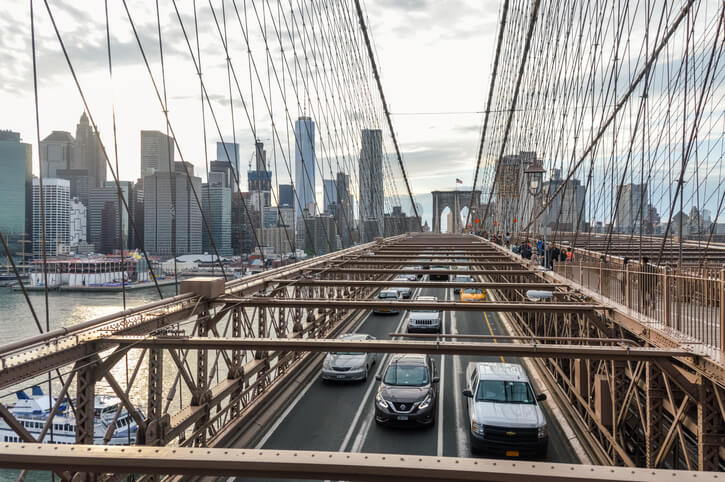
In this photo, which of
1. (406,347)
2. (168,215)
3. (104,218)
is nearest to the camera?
(406,347)

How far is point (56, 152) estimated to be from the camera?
12.6 m

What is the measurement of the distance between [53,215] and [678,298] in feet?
50.3

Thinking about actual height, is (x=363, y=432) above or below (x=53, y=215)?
below

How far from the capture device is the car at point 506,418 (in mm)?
11336

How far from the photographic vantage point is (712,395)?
6254mm

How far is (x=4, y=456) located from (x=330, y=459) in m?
1.76

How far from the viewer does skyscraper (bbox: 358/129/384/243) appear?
178ft

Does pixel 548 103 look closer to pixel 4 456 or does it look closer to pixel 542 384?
pixel 542 384

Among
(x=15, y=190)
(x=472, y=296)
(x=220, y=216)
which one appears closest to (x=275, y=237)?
(x=220, y=216)

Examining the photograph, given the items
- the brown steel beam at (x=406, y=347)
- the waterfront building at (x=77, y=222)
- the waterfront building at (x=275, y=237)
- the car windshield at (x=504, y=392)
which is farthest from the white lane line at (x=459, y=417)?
the waterfront building at (x=77, y=222)

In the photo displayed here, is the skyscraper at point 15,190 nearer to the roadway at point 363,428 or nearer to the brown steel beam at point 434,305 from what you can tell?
the brown steel beam at point 434,305

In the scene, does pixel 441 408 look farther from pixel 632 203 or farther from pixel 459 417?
pixel 632 203

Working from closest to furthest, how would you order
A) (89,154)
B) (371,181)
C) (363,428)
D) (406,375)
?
1. (363,428)
2. (89,154)
3. (406,375)
4. (371,181)

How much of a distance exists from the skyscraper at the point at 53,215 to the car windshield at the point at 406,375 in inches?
391
